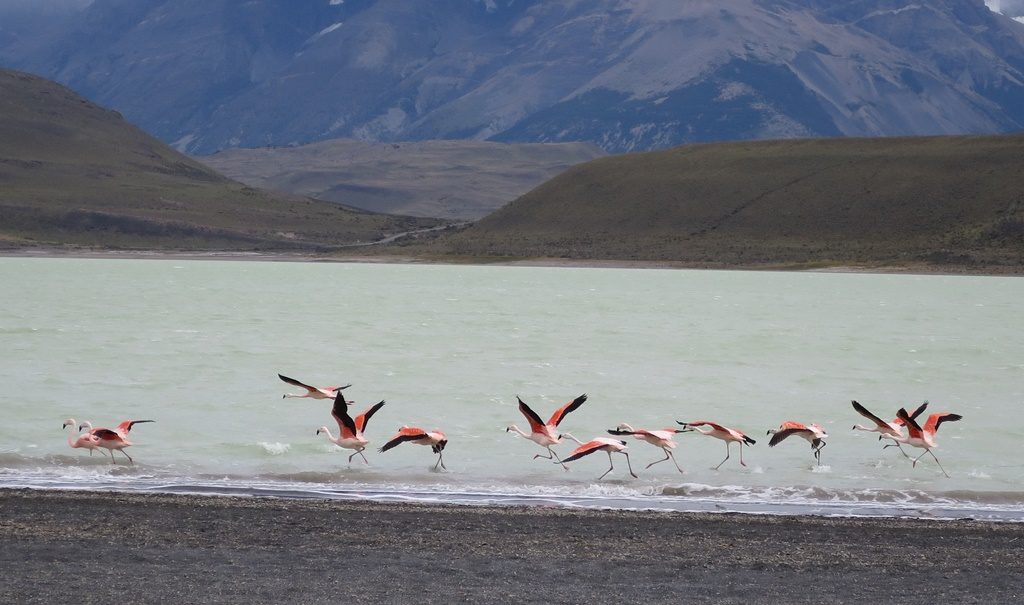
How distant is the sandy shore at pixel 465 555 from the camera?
35.1 ft

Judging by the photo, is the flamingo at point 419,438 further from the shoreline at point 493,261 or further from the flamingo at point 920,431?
the shoreline at point 493,261

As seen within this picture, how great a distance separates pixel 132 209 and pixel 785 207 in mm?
77342

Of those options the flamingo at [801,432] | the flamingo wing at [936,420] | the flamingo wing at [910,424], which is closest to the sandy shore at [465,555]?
the flamingo at [801,432]

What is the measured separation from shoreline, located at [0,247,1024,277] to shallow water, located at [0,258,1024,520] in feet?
123

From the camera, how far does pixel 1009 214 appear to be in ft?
375

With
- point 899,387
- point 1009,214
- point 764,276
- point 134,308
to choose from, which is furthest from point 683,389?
point 1009,214

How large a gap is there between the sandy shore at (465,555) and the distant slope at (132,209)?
409 feet

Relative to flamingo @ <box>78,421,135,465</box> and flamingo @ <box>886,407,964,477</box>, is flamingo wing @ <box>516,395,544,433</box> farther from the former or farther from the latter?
flamingo @ <box>78,421,135,465</box>

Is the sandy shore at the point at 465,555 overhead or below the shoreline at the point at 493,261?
below

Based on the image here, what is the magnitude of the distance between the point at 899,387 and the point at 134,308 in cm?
3341

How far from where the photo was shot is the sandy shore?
10.7 metres

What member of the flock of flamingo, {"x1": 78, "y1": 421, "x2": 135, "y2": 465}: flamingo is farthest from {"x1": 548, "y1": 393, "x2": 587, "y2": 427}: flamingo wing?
{"x1": 78, "y1": 421, "x2": 135, "y2": 465}: flamingo

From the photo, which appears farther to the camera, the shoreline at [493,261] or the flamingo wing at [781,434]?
the shoreline at [493,261]

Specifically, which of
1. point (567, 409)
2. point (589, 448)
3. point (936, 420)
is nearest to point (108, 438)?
point (567, 409)
